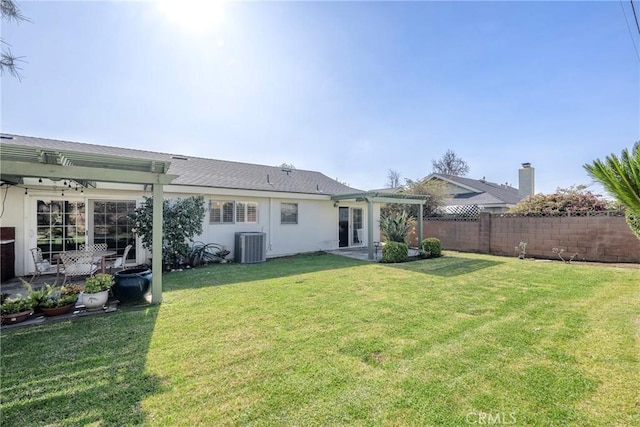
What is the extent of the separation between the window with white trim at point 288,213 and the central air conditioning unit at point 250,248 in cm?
178

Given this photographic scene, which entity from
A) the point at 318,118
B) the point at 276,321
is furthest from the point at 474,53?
the point at 276,321

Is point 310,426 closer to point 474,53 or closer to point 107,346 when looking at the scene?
point 107,346

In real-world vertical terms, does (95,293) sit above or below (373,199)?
below

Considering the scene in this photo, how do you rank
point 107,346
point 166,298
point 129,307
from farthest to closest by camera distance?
1. point 166,298
2. point 129,307
3. point 107,346

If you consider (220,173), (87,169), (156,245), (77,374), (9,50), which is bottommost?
(77,374)

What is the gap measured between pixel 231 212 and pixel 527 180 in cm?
1959

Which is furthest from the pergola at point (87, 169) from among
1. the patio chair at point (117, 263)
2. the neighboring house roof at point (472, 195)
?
the neighboring house roof at point (472, 195)

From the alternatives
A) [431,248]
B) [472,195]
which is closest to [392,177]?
[472,195]

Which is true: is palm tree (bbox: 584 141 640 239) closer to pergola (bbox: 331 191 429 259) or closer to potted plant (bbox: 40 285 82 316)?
potted plant (bbox: 40 285 82 316)

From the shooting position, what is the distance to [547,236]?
37.5ft

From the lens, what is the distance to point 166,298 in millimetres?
5977

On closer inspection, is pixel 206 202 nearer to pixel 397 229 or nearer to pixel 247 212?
pixel 247 212

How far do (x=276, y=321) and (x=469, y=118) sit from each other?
1373 centimetres

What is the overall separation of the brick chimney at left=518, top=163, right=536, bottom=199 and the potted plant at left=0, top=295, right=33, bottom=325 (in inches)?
952
